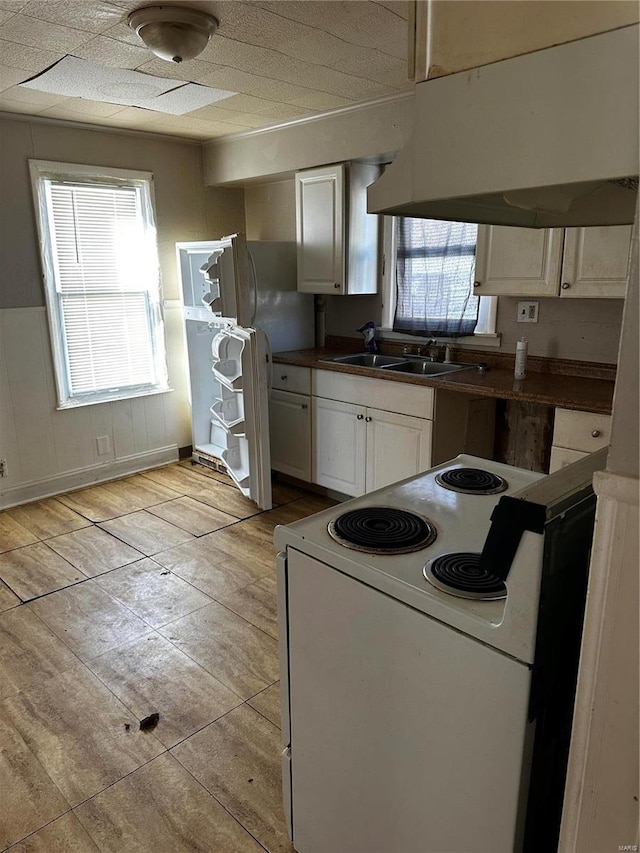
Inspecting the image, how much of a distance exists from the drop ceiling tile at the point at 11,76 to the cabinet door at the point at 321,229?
170 cm

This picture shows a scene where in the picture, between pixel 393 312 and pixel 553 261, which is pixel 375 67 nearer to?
pixel 553 261

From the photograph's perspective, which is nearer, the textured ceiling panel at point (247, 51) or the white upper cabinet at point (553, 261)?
the textured ceiling panel at point (247, 51)

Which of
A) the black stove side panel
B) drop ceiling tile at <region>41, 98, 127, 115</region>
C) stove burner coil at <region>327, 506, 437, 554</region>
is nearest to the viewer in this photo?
the black stove side panel

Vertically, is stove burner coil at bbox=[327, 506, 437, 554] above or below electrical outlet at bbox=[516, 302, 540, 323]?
below

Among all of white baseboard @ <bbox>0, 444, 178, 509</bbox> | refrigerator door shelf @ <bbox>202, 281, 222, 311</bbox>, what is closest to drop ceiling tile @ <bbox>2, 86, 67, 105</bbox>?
refrigerator door shelf @ <bbox>202, 281, 222, 311</bbox>

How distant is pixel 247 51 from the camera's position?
2559 millimetres

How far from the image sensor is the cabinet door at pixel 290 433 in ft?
13.0

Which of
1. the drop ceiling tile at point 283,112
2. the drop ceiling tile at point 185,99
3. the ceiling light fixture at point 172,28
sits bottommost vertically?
the ceiling light fixture at point 172,28

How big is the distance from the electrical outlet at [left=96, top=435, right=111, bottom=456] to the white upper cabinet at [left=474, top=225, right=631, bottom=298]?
111 inches

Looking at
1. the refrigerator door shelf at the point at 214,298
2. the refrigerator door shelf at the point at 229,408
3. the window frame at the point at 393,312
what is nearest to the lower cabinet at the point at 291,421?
the refrigerator door shelf at the point at 229,408

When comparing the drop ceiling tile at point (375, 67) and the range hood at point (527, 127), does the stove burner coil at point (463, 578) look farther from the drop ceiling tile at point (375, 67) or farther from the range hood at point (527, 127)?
the drop ceiling tile at point (375, 67)

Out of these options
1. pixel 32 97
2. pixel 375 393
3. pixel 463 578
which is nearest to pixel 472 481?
pixel 463 578

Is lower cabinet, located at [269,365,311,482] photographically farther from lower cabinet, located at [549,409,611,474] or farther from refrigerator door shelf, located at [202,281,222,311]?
lower cabinet, located at [549,409,611,474]

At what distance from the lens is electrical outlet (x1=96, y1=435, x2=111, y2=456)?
4367 millimetres
